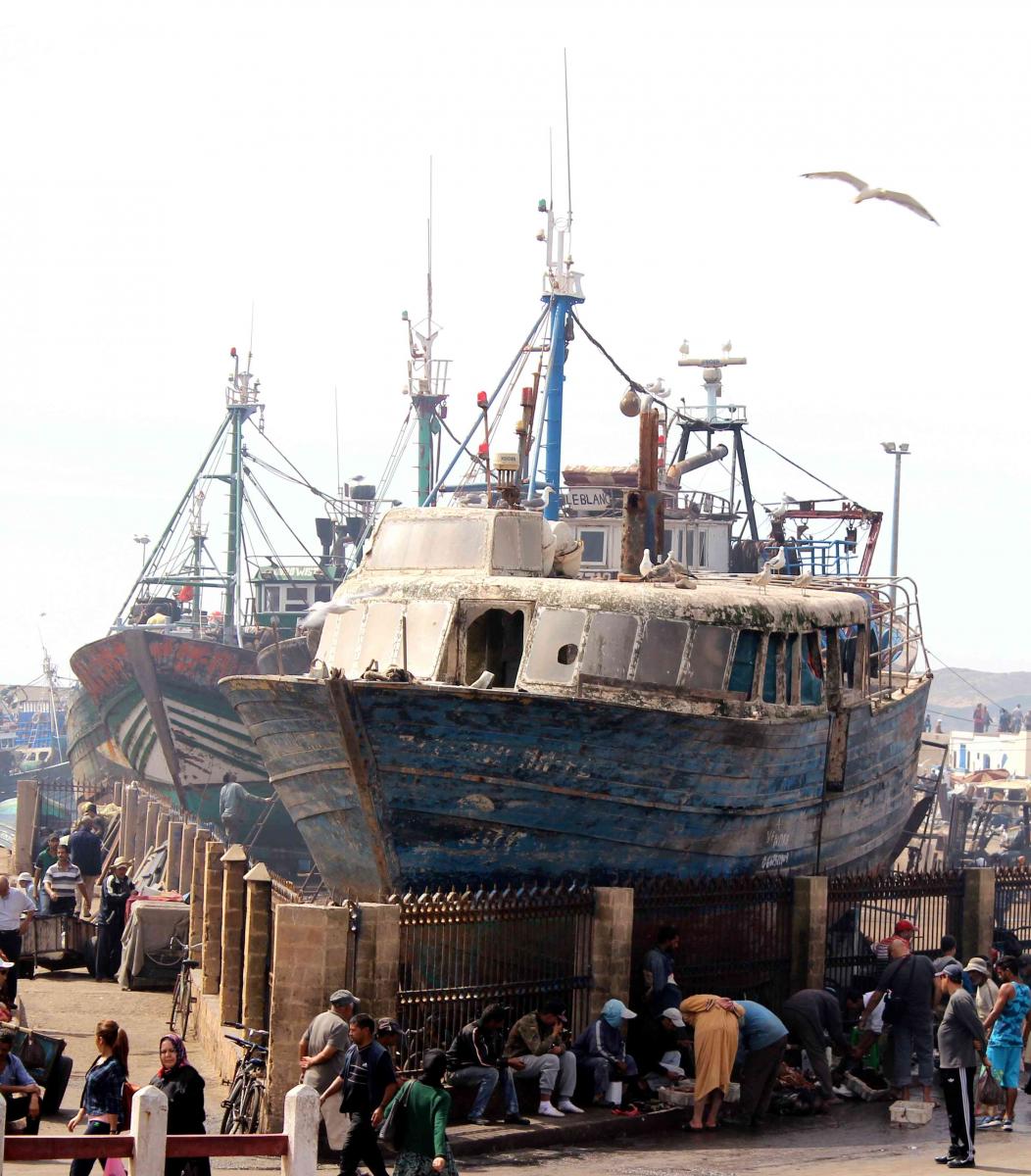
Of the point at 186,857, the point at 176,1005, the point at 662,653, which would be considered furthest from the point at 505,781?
the point at 186,857

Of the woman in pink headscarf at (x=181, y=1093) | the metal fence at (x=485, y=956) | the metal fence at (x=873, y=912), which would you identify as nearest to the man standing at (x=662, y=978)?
the metal fence at (x=485, y=956)

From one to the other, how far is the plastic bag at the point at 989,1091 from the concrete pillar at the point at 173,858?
519 inches

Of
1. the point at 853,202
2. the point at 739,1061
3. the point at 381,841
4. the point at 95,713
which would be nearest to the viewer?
the point at 739,1061

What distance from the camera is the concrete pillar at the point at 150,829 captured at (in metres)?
29.2

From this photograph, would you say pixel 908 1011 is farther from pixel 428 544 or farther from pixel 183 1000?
pixel 428 544

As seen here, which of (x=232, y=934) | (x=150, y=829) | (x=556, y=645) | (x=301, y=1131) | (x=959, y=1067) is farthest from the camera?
(x=150, y=829)

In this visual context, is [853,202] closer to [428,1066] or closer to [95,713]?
[428,1066]

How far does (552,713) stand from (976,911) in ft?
17.3

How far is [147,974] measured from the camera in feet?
65.2

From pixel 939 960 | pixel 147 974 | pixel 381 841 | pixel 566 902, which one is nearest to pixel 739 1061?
pixel 566 902

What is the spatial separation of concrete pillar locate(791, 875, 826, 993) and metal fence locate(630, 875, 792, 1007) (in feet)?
0.25

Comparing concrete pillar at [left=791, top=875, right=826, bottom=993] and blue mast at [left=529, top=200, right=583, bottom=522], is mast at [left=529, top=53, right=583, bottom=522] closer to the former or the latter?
blue mast at [left=529, top=200, right=583, bottom=522]

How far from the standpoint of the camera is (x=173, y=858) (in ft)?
85.2

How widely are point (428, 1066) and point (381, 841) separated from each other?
257 inches
